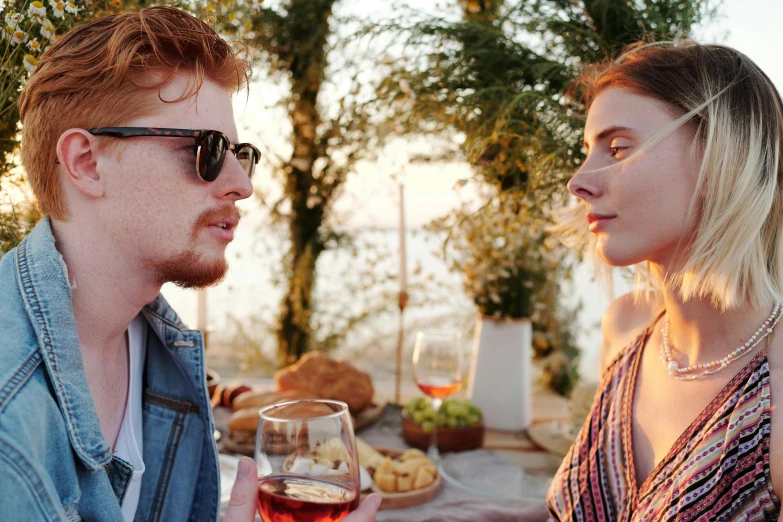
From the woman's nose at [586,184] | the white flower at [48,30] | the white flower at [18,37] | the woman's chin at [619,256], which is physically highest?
the white flower at [48,30]

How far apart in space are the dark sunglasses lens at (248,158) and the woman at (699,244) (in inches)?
31.4

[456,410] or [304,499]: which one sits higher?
[304,499]

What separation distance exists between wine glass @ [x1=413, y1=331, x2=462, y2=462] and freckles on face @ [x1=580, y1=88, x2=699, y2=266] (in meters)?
1.06

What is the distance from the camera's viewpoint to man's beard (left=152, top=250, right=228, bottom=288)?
134cm

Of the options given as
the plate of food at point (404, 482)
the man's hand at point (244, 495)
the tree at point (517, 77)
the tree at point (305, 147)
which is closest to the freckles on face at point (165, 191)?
the man's hand at point (244, 495)

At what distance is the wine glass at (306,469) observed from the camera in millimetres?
1113

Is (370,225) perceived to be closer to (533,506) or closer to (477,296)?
(477,296)

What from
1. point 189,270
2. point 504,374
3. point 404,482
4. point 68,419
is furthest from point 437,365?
point 68,419

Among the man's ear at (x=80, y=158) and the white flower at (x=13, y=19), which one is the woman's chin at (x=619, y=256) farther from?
the white flower at (x=13, y=19)

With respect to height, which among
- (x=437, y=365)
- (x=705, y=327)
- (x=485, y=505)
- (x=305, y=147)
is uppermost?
(x=305, y=147)

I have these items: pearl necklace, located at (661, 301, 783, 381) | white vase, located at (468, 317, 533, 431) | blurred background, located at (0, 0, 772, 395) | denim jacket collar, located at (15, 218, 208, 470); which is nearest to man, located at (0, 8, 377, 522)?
denim jacket collar, located at (15, 218, 208, 470)

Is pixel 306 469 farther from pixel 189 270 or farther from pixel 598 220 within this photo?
pixel 598 220

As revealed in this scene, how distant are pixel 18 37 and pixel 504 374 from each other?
216cm

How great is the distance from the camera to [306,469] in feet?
3.72
